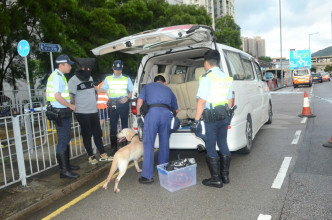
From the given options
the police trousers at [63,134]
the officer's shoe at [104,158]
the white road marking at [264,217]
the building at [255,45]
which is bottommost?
the white road marking at [264,217]

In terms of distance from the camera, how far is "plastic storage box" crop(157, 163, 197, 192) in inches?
158

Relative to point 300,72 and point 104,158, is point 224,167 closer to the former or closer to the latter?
point 104,158

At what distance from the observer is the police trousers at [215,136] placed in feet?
13.0

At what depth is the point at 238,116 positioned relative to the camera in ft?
15.8

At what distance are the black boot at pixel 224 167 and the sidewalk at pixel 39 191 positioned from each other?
216cm

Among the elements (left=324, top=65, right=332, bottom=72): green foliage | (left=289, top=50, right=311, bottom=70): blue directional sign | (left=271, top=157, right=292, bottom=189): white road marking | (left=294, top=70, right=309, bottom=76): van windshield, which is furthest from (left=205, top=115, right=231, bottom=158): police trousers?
(left=324, top=65, right=332, bottom=72): green foliage

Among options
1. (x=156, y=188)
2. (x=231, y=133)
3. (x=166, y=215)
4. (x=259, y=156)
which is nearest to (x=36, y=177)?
(x=156, y=188)

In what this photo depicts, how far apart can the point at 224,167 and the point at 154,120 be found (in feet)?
4.02

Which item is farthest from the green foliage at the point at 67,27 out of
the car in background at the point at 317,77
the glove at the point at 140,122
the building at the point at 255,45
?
the building at the point at 255,45

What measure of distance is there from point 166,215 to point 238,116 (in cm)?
221

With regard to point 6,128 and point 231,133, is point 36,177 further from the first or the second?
point 231,133

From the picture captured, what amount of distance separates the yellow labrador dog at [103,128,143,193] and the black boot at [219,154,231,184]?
1271 mm

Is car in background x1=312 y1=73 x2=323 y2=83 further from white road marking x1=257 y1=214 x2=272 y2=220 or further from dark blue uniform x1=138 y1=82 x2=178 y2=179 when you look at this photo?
white road marking x1=257 y1=214 x2=272 y2=220

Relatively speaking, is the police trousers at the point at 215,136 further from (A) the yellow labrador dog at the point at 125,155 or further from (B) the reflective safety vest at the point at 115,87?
(B) the reflective safety vest at the point at 115,87
